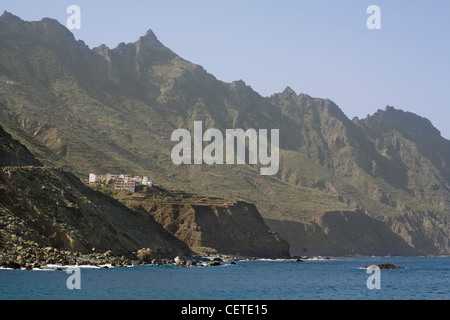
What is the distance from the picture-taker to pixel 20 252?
90812 mm

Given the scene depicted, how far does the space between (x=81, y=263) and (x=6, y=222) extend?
11410 millimetres

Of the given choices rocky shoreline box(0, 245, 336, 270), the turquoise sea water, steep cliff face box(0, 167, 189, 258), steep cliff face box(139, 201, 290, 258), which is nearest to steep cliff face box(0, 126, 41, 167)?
steep cliff face box(0, 167, 189, 258)

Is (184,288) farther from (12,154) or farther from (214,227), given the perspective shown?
(214,227)

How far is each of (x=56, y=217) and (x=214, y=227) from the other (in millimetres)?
83939

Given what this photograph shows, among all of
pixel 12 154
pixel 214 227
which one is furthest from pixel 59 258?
pixel 214 227

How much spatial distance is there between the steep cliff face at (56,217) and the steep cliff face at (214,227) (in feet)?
143

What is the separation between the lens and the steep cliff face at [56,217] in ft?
317

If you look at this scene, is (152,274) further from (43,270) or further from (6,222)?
(6,222)

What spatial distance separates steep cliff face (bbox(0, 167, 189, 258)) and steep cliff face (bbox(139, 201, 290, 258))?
43.5 m

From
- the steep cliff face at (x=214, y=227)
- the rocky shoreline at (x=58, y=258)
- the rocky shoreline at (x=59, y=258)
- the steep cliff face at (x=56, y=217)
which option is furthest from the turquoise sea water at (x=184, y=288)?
the steep cliff face at (x=214, y=227)
